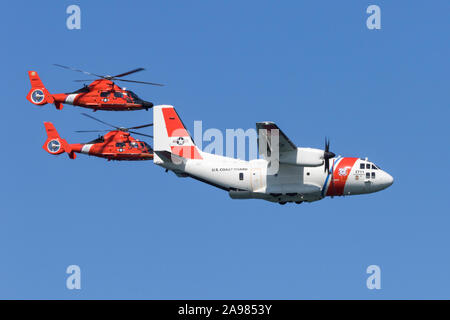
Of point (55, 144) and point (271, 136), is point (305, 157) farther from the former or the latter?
point (55, 144)

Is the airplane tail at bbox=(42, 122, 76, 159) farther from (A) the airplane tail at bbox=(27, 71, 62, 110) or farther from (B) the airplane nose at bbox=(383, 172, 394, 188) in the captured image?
(B) the airplane nose at bbox=(383, 172, 394, 188)

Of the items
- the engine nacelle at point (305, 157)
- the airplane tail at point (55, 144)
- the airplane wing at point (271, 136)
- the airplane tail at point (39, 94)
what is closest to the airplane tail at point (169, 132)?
the airplane wing at point (271, 136)

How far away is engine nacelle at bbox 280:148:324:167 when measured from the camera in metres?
53.1

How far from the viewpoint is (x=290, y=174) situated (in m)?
54.3

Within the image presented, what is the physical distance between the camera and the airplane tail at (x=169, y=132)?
57.5 metres

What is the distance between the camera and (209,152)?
186 ft

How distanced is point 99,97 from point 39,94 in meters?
3.98

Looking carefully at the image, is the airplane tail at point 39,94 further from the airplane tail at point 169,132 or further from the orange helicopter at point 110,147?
the airplane tail at point 169,132

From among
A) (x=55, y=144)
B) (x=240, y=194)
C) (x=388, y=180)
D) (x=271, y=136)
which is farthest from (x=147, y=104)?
(x=388, y=180)

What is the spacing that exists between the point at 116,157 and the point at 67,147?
3193 mm

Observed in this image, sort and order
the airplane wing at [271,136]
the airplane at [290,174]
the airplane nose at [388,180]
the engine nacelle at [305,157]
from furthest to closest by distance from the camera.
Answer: the airplane nose at [388,180] → the airplane at [290,174] → the engine nacelle at [305,157] → the airplane wing at [271,136]

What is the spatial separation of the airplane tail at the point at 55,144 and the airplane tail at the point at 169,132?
7.97 m
